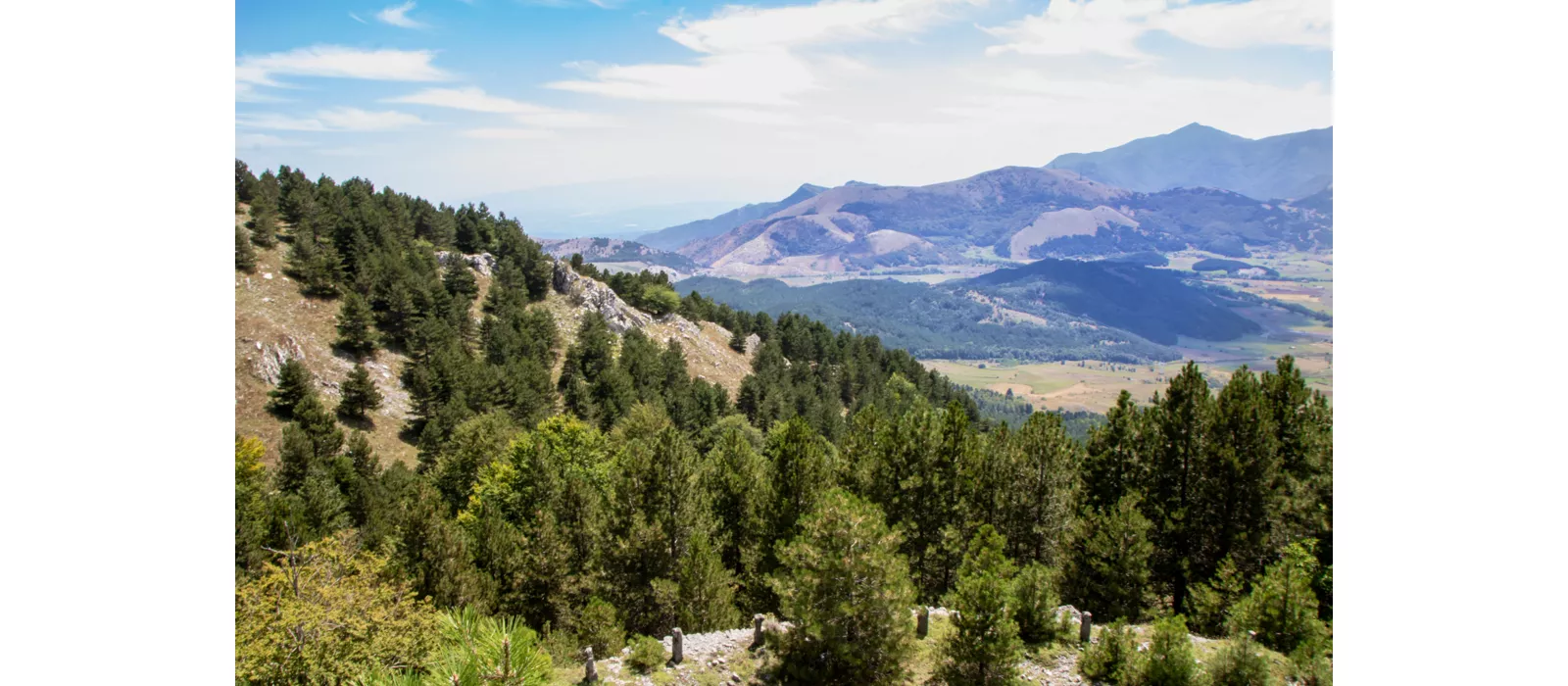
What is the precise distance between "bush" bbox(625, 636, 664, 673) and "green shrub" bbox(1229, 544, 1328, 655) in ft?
39.8

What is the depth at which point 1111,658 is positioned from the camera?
566 inches

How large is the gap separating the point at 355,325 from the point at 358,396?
8.07 metres

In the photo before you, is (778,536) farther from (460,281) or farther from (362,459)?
(460,281)

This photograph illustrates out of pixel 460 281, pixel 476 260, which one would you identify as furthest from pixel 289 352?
pixel 476 260

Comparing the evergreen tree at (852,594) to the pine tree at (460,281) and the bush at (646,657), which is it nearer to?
the bush at (646,657)

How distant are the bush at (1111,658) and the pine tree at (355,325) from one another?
55.4 metres

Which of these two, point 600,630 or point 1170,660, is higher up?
point 1170,660

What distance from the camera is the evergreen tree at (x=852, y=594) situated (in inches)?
509

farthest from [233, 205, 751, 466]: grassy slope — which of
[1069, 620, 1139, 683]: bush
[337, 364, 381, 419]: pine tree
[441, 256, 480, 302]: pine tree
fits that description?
[1069, 620, 1139, 683]: bush

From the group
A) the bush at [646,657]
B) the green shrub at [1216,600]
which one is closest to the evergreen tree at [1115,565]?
the green shrub at [1216,600]

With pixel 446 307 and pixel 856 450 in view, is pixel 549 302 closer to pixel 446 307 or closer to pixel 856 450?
Answer: pixel 446 307

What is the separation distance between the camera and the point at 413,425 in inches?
2029

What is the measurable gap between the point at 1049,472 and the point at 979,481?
2.38 meters
